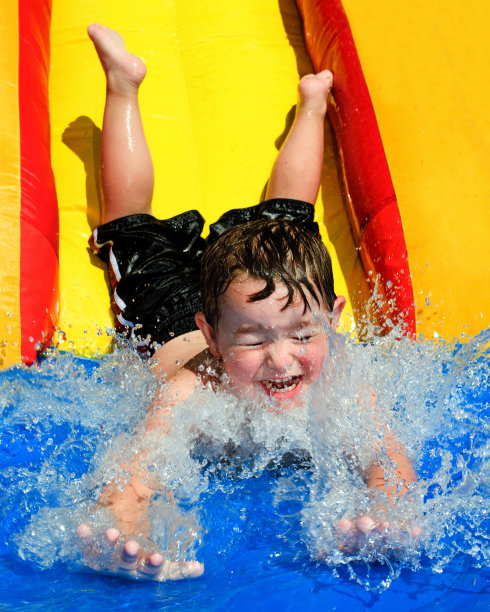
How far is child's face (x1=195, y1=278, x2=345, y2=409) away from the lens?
1.37m

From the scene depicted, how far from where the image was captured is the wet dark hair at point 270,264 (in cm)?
138

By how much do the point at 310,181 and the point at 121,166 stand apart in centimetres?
51

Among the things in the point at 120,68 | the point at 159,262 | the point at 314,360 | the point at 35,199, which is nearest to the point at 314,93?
the point at 120,68

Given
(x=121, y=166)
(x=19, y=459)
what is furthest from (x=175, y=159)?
(x=19, y=459)

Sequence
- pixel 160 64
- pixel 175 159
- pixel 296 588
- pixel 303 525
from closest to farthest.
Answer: pixel 296 588
pixel 303 525
pixel 175 159
pixel 160 64

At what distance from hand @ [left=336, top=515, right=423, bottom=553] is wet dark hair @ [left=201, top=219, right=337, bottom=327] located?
0.41m

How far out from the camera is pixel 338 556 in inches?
46.2

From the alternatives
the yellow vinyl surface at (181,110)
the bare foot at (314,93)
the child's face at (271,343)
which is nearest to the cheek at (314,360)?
the child's face at (271,343)

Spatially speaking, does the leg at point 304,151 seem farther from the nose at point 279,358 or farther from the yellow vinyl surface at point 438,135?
the nose at point 279,358

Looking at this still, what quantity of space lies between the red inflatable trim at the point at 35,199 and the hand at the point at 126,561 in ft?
2.31

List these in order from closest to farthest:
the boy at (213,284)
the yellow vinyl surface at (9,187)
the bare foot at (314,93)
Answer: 1. the boy at (213,284)
2. the yellow vinyl surface at (9,187)
3. the bare foot at (314,93)

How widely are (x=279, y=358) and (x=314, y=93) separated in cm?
110

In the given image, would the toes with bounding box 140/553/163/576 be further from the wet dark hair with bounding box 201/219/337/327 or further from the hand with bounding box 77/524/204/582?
the wet dark hair with bounding box 201/219/337/327

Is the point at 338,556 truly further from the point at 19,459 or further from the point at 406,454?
the point at 19,459
